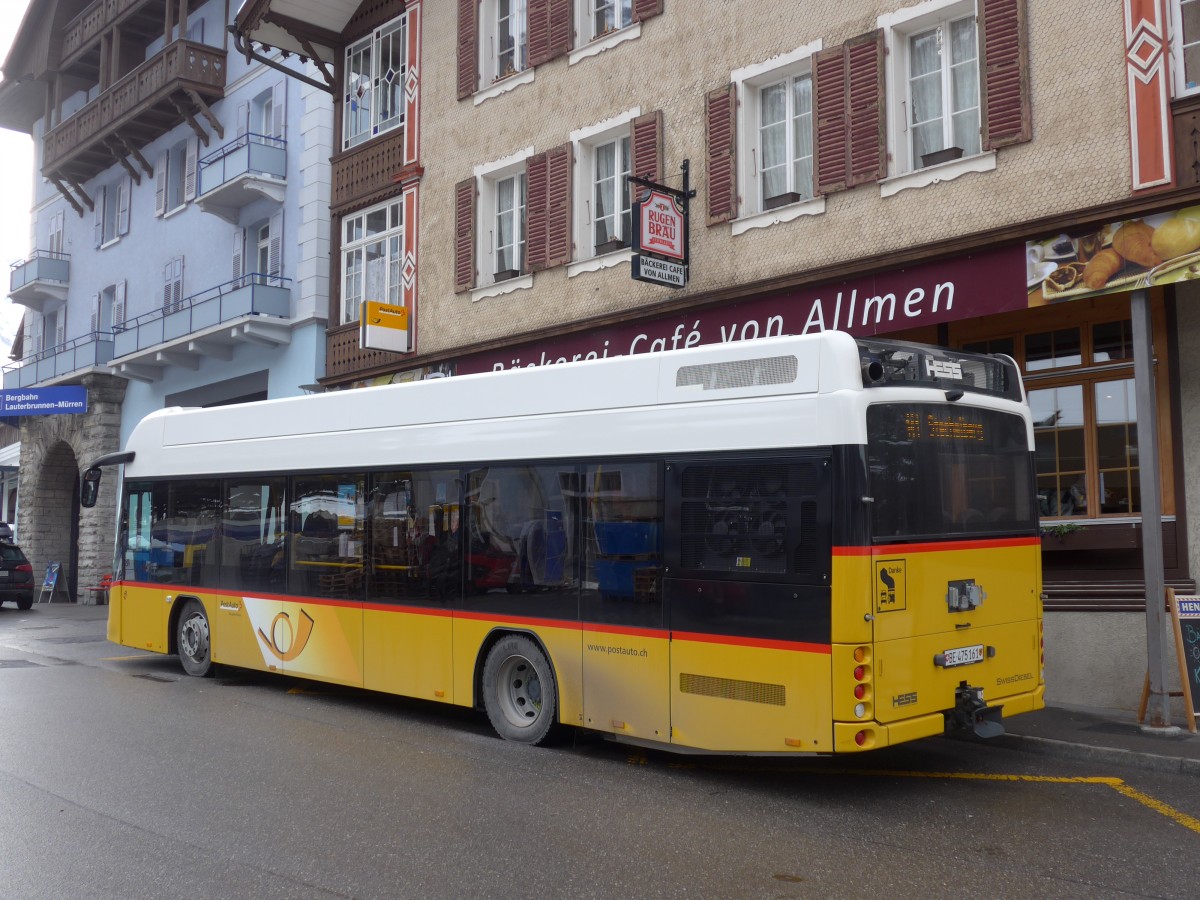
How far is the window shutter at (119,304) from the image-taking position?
93.4ft

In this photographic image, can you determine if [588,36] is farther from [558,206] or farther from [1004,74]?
[1004,74]

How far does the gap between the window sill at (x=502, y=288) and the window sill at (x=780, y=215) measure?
12.8 feet

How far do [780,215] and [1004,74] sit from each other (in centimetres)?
287

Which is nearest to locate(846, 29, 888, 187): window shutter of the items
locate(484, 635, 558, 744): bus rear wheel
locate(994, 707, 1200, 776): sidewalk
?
locate(994, 707, 1200, 776): sidewalk

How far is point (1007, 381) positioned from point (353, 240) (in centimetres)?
1479

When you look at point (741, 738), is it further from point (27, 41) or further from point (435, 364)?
point (27, 41)

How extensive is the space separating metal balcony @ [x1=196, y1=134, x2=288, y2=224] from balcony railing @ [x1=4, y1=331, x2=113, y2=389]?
5.68 metres

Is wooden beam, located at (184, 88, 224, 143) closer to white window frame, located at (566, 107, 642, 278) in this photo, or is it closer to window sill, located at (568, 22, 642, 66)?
window sill, located at (568, 22, 642, 66)

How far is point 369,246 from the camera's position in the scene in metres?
20.0

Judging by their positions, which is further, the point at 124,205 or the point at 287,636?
the point at 124,205

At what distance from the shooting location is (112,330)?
27531 millimetres

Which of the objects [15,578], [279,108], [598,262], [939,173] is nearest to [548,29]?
[598,262]

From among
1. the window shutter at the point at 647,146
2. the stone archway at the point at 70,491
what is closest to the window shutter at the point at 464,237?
the window shutter at the point at 647,146

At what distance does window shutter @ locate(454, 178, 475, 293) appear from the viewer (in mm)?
17250
